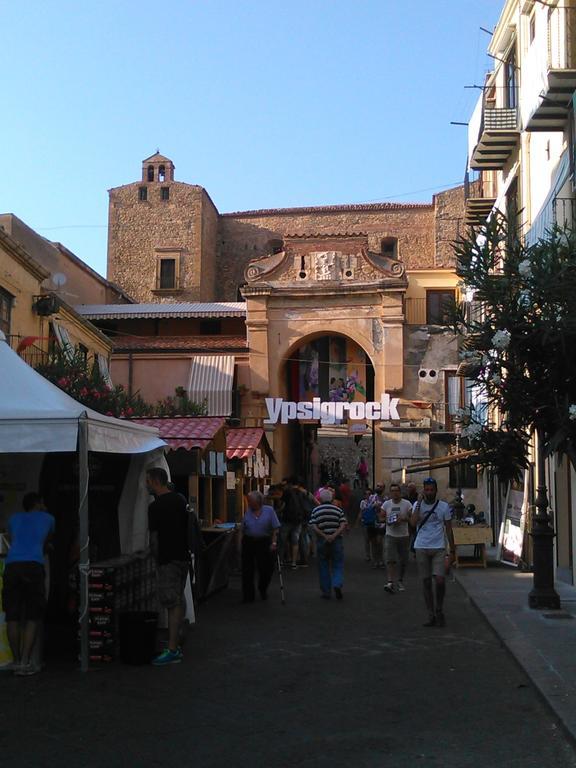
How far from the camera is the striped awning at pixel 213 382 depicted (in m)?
35.8

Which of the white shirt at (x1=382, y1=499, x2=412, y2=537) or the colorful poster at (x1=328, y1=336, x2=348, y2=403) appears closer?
the white shirt at (x1=382, y1=499, x2=412, y2=537)

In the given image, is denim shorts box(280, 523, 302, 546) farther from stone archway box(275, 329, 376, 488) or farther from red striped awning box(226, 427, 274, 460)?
stone archway box(275, 329, 376, 488)

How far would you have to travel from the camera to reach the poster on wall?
1833 cm

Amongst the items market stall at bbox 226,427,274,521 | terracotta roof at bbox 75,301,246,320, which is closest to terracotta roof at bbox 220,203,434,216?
terracotta roof at bbox 75,301,246,320

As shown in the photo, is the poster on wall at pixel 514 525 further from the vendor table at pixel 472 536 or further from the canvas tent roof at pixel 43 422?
the canvas tent roof at pixel 43 422

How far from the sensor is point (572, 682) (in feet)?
25.9

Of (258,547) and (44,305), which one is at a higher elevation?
(44,305)

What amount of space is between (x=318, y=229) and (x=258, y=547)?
146 ft

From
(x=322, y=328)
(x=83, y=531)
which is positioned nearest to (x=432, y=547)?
(x=83, y=531)

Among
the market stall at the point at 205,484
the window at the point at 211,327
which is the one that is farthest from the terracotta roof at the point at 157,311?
the market stall at the point at 205,484

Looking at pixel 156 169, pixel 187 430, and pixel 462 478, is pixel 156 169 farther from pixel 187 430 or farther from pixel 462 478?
pixel 187 430

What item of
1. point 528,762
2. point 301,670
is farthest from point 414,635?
point 528,762

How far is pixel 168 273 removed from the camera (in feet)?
181

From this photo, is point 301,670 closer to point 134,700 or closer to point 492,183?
point 134,700
